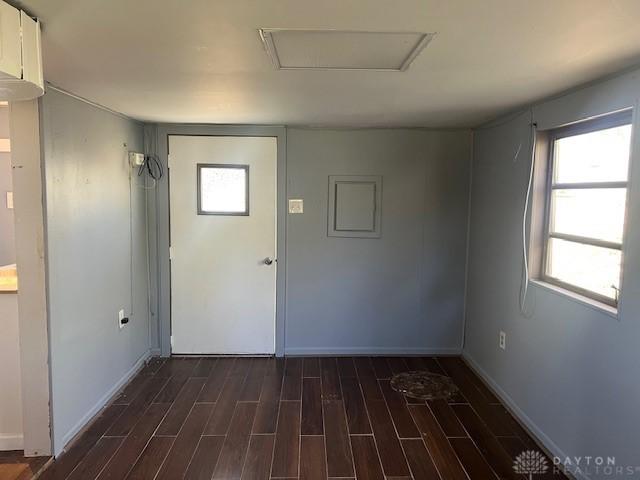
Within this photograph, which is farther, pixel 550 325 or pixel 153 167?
pixel 153 167

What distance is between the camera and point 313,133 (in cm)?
364

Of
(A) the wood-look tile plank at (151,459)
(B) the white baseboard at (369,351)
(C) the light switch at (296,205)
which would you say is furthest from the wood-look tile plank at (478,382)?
(A) the wood-look tile plank at (151,459)

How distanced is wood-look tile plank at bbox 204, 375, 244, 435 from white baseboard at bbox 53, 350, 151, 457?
2.55 feet

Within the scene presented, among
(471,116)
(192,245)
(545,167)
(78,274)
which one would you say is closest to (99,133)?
(78,274)

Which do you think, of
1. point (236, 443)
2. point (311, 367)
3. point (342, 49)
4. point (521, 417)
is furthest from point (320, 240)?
point (342, 49)

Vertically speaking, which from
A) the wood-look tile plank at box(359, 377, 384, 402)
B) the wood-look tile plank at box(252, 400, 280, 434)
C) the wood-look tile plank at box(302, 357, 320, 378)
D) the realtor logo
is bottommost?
the wood-look tile plank at box(252, 400, 280, 434)

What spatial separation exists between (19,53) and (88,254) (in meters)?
1.57

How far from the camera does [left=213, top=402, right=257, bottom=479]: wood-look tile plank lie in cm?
222

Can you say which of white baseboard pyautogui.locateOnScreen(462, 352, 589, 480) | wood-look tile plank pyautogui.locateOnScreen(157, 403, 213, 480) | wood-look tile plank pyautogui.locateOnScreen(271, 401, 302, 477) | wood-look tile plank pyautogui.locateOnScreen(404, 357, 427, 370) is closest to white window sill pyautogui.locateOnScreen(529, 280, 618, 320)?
white baseboard pyautogui.locateOnScreen(462, 352, 589, 480)

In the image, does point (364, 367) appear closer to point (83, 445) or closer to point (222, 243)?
point (222, 243)

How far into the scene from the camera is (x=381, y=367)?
11.8ft

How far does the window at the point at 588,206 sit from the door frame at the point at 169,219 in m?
2.09

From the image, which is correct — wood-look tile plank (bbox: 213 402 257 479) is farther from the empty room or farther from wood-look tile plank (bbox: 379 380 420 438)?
wood-look tile plank (bbox: 379 380 420 438)

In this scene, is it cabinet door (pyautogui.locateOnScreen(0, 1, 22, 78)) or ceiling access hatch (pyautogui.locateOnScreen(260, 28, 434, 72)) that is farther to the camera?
ceiling access hatch (pyautogui.locateOnScreen(260, 28, 434, 72))
